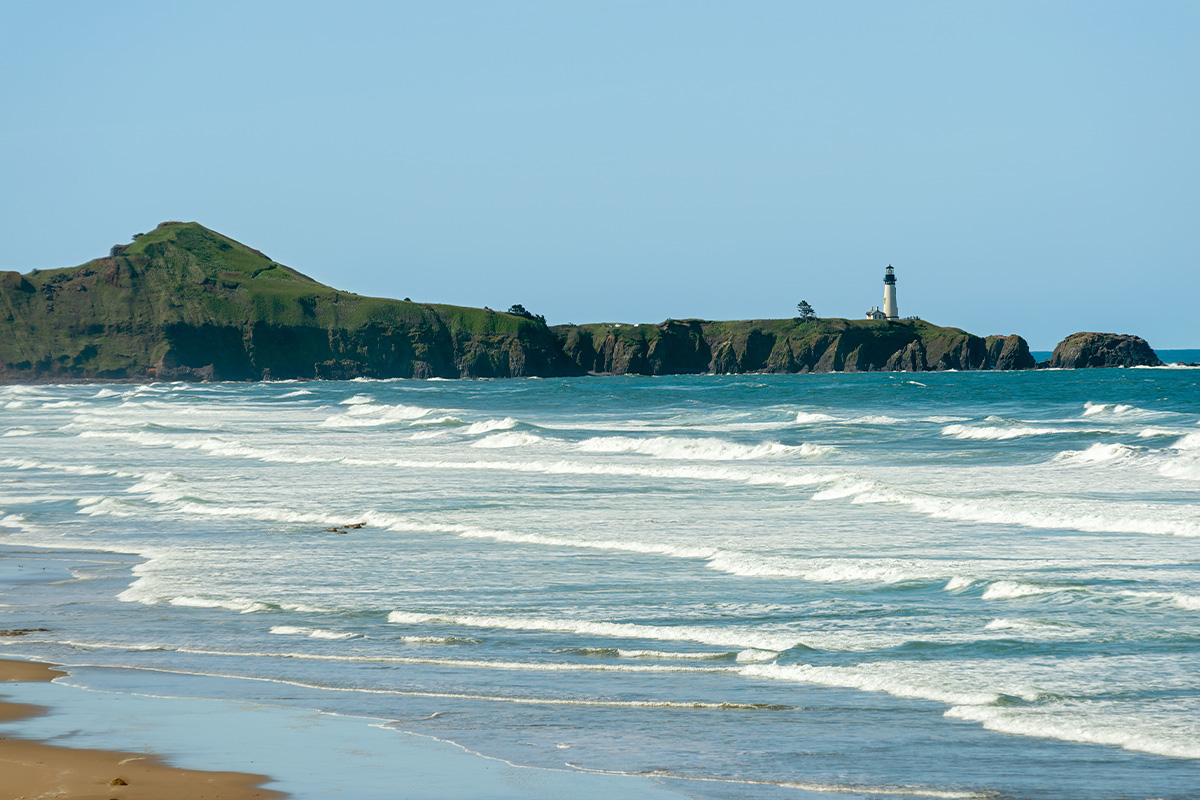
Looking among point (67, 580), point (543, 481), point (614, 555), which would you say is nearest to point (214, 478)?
point (543, 481)

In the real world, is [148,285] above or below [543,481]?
above

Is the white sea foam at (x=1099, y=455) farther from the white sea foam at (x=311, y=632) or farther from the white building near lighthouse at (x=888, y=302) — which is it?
the white building near lighthouse at (x=888, y=302)

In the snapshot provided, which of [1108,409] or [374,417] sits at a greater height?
[1108,409]

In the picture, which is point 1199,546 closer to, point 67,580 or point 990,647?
point 990,647

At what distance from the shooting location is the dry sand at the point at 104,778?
689cm

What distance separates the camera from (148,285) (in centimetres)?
19388

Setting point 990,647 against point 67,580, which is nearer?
point 990,647

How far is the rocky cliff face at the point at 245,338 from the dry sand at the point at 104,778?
165m

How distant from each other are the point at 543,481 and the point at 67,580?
1445cm

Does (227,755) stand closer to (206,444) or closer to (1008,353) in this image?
(206,444)

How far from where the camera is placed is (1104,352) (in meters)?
159

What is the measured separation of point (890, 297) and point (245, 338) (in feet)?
324

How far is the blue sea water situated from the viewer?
8.00 m

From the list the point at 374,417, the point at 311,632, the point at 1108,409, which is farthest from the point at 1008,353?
the point at 311,632
